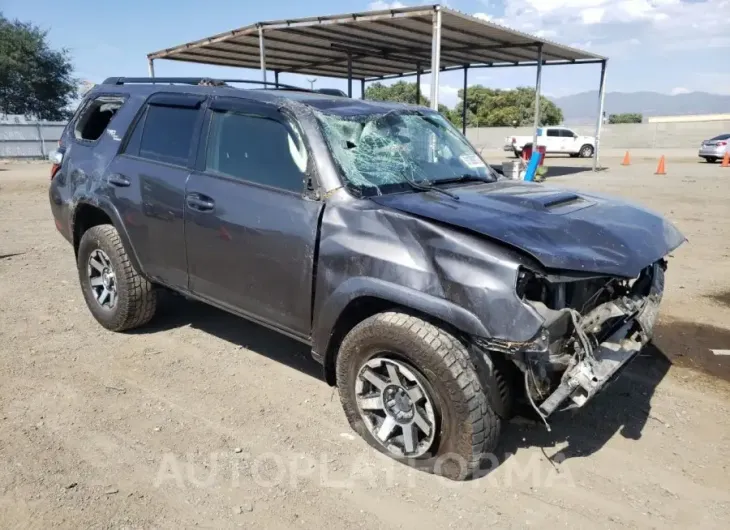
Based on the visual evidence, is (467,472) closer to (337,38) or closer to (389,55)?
(337,38)

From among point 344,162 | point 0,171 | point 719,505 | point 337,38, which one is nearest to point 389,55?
point 337,38

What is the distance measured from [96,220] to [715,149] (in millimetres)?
27322

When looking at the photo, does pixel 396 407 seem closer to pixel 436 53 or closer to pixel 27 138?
pixel 436 53

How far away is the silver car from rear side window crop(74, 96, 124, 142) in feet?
88.3

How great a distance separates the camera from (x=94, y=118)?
16.4ft

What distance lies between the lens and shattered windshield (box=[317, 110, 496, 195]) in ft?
11.2

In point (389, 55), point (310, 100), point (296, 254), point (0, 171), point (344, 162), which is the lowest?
point (0, 171)

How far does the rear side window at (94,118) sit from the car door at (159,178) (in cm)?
63

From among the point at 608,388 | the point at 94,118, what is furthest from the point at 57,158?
the point at 608,388

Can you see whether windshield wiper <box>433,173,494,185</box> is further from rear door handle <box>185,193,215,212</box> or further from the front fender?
rear door handle <box>185,193,215,212</box>

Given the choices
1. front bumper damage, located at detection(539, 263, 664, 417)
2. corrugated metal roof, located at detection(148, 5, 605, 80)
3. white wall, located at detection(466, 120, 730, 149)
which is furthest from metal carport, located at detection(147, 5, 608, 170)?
white wall, located at detection(466, 120, 730, 149)

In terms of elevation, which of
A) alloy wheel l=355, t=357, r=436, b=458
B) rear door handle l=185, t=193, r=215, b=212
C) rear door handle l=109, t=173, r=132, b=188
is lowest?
alloy wheel l=355, t=357, r=436, b=458

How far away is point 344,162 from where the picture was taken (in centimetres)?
337

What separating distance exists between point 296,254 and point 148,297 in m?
1.95
